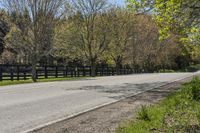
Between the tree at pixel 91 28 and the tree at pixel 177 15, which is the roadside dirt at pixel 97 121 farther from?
the tree at pixel 91 28

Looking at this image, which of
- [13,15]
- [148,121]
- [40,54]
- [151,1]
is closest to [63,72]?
[40,54]

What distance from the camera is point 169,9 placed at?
516 inches

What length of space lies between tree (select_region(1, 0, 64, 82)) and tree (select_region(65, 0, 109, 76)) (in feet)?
56.0

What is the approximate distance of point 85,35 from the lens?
178ft

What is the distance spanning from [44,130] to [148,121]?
261 centimetres

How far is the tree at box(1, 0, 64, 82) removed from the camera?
35375mm

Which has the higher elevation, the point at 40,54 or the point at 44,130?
the point at 40,54

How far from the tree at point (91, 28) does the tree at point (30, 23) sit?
17080 mm

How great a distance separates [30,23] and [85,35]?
1931cm

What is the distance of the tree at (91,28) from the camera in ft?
175

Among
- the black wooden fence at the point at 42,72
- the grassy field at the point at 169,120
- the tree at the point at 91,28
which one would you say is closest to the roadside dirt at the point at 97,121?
the grassy field at the point at 169,120

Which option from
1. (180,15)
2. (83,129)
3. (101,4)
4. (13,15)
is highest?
(101,4)

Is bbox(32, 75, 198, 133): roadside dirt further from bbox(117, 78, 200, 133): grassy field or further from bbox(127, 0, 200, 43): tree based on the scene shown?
bbox(127, 0, 200, 43): tree

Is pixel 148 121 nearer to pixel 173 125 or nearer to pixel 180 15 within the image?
pixel 173 125
